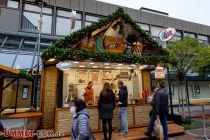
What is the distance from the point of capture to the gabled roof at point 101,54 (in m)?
6.91

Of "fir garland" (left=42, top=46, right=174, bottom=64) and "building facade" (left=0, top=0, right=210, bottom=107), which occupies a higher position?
"building facade" (left=0, top=0, right=210, bottom=107)

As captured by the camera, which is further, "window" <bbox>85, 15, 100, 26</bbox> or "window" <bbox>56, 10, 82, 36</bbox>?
"window" <bbox>85, 15, 100, 26</bbox>

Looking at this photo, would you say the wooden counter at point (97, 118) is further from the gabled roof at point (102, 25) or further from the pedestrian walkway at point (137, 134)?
the gabled roof at point (102, 25)

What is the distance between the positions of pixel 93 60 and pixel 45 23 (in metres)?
11.0

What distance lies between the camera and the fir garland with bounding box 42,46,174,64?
6847 millimetres

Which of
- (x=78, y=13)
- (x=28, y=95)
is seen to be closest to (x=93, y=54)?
(x=28, y=95)

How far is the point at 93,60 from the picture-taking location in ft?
24.4

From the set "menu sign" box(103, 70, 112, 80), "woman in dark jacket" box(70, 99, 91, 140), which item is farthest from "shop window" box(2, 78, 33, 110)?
"woman in dark jacket" box(70, 99, 91, 140)

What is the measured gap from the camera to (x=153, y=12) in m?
23.4

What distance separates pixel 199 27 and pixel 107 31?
69.1 ft

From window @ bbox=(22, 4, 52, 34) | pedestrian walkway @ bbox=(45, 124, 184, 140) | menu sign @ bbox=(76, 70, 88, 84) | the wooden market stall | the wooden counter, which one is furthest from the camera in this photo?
window @ bbox=(22, 4, 52, 34)

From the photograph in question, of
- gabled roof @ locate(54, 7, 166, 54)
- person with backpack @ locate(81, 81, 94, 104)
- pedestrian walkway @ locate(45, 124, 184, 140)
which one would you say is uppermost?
gabled roof @ locate(54, 7, 166, 54)

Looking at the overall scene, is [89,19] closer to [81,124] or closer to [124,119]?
[124,119]

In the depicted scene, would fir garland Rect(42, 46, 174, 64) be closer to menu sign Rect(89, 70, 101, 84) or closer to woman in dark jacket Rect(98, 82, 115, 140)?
woman in dark jacket Rect(98, 82, 115, 140)
